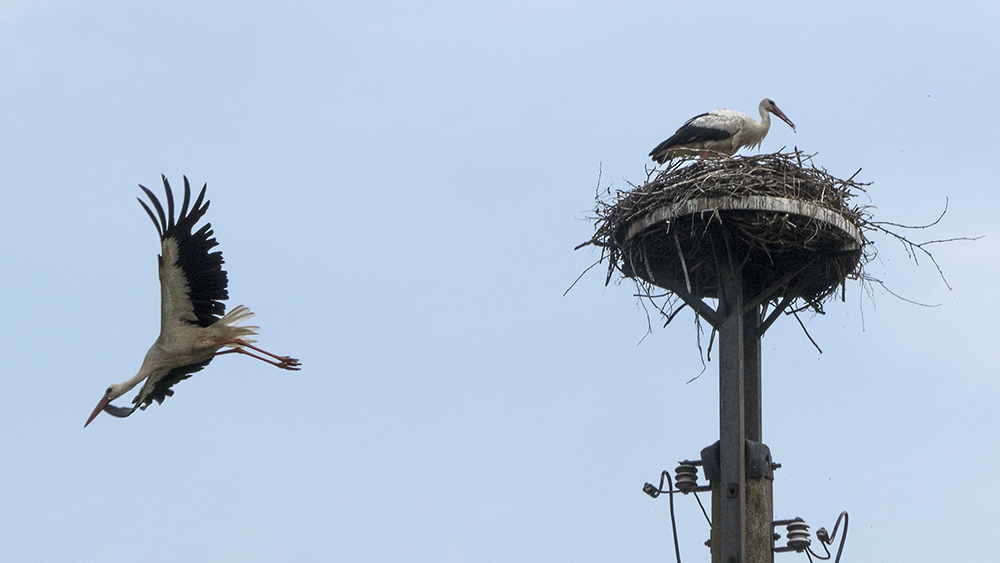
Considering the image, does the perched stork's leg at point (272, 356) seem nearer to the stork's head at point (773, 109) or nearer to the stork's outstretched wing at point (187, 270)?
the stork's outstretched wing at point (187, 270)

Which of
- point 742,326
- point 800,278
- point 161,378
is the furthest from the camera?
point 161,378

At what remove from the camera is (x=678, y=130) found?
1172 cm

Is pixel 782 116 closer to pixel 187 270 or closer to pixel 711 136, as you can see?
pixel 711 136

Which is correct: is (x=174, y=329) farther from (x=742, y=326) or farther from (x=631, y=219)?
(x=742, y=326)

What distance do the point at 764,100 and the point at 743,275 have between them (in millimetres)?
4404

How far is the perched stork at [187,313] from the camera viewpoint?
30.3ft

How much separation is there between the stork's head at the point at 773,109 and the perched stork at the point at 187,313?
5687mm

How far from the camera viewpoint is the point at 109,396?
10266 mm

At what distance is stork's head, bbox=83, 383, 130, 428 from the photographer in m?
10.2

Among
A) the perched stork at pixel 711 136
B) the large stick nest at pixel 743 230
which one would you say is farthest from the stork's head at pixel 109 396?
the perched stork at pixel 711 136

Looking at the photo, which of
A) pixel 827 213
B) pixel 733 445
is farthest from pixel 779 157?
pixel 733 445

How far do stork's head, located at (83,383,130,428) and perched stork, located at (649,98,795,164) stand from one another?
519 cm

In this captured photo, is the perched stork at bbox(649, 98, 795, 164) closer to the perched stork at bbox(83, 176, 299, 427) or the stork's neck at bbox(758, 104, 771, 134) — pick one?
the stork's neck at bbox(758, 104, 771, 134)

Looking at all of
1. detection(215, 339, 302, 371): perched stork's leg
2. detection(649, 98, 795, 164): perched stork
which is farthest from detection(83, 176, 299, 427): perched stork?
detection(649, 98, 795, 164): perched stork
